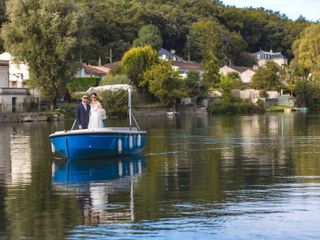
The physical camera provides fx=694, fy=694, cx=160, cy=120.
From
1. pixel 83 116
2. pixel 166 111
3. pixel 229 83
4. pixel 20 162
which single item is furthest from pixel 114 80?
pixel 20 162

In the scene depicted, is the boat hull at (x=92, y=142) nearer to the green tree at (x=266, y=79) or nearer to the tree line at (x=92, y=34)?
the tree line at (x=92, y=34)

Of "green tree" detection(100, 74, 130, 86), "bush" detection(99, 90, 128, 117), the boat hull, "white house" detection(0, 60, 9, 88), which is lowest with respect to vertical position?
the boat hull

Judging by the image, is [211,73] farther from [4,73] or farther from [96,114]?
[96,114]

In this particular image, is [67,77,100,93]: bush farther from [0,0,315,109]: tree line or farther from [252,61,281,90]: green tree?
[252,61,281,90]: green tree

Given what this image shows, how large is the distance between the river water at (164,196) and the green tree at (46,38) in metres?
48.9

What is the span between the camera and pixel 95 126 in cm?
2589

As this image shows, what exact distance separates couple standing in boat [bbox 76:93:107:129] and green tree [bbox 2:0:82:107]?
5026 centimetres

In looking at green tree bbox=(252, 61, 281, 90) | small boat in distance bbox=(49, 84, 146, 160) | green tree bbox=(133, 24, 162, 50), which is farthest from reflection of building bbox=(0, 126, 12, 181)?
green tree bbox=(133, 24, 162, 50)

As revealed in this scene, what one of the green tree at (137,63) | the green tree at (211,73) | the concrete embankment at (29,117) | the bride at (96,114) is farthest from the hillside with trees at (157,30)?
the bride at (96,114)

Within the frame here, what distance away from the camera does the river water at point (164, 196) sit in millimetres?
12516

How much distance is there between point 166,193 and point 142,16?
154 metres

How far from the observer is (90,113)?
26047mm

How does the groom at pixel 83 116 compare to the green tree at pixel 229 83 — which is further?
the green tree at pixel 229 83

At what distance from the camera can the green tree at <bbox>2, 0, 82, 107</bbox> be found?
76125mm
